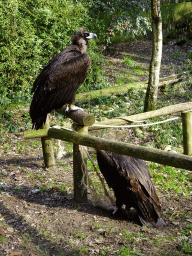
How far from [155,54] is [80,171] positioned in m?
3.66

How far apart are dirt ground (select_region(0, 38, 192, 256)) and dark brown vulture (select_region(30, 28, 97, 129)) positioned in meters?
1.07

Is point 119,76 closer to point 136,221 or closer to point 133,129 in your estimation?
point 133,129

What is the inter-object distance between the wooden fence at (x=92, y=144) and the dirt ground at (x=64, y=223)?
1.19 feet

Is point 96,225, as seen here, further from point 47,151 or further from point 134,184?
point 47,151

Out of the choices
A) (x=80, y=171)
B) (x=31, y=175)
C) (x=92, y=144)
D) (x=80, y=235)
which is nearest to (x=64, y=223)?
(x=80, y=235)

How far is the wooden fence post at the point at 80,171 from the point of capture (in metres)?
3.33

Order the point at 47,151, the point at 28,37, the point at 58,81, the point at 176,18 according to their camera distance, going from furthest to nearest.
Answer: the point at 176,18 < the point at 28,37 < the point at 47,151 < the point at 58,81

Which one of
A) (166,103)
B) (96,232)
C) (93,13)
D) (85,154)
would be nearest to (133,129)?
(166,103)

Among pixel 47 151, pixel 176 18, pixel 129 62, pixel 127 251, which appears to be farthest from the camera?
pixel 176 18

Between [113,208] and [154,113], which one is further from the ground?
[154,113]

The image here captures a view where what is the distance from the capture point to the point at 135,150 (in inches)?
94.7

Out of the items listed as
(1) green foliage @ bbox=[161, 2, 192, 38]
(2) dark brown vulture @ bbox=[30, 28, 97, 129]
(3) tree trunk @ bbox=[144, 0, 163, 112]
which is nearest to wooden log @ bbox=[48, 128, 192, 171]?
(2) dark brown vulture @ bbox=[30, 28, 97, 129]

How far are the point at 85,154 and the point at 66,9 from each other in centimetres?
612

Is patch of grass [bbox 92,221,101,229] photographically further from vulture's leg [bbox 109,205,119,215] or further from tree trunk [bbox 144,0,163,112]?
tree trunk [bbox 144,0,163,112]
